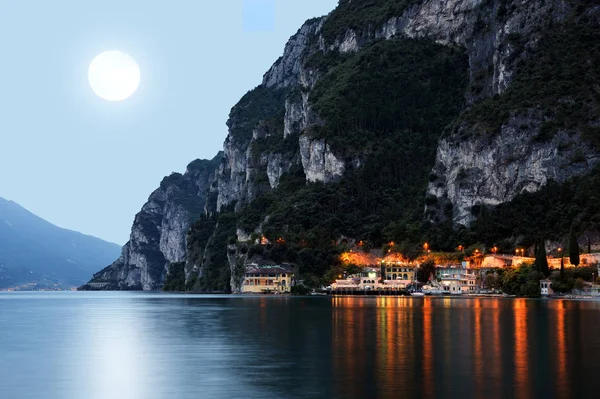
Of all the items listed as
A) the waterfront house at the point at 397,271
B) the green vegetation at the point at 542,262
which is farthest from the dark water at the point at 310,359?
the waterfront house at the point at 397,271

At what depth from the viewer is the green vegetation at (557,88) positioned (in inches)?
6880

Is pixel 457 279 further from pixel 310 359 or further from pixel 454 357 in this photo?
pixel 310 359

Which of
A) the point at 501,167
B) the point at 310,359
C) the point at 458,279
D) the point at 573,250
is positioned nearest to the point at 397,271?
the point at 458,279

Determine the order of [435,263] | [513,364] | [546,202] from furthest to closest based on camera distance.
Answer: [435,263] < [546,202] < [513,364]

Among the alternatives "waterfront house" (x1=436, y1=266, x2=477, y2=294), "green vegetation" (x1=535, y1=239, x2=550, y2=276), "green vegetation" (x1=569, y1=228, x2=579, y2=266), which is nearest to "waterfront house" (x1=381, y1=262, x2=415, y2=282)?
"waterfront house" (x1=436, y1=266, x2=477, y2=294)

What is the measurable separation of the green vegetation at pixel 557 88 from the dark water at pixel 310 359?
102 metres

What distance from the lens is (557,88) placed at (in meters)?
182

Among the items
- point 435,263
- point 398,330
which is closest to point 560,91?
point 435,263

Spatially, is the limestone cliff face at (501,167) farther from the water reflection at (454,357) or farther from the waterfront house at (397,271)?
the water reflection at (454,357)

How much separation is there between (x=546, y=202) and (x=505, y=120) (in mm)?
21805

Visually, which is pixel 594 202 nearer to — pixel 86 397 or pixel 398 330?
pixel 398 330

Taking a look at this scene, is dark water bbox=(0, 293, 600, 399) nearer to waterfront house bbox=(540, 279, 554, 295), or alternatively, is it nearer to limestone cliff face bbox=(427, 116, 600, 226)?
waterfront house bbox=(540, 279, 554, 295)

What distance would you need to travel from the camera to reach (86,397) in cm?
3712

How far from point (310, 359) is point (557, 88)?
146 meters
